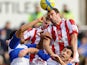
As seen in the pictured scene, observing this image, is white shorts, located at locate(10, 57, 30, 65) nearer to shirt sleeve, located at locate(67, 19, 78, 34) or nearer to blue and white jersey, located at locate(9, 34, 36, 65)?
blue and white jersey, located at locate(9, 34, 36, 65)

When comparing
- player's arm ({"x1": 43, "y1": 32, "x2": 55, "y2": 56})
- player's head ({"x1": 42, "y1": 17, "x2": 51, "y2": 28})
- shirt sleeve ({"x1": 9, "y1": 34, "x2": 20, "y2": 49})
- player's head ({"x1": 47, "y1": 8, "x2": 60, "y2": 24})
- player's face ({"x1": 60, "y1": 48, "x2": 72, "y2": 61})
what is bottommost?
player's face ({"x1": 60, "y1": 48, "x2": 72, "y2": 61})

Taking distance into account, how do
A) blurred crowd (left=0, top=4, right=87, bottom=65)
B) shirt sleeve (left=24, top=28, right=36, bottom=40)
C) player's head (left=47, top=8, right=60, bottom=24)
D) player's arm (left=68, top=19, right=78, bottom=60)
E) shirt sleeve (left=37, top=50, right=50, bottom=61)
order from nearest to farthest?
player's head (left=47, top=8, right=60, bottom=24) < player's arm (left=68, top=19, right=78, bottom=60) < shirt sleeve (left=37, top=50, right=50, bottom=61) < shirt sleeve (left=24, top=28, right=36, bottom=40) < blurred crowd (left=0, top=4, right=87, bottom=65)

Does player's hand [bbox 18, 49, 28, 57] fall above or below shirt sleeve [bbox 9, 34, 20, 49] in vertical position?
below

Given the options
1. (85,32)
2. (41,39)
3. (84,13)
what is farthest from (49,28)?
(84,13)

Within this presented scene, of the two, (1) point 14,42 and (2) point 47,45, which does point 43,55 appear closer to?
(2) point 47,45

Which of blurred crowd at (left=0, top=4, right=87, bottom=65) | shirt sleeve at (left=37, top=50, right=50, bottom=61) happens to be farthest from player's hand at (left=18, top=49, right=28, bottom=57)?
blurred crowd at (left=0, top=4, right=87, bottom=65)

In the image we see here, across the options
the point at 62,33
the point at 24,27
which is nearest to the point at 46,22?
the point at 62,33

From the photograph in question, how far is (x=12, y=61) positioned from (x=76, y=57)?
118cm

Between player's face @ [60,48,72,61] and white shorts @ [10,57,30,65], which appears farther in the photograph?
white shorts @ [10,57,30,65]

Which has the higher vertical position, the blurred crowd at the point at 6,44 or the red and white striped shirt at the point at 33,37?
the red and white striped shirt at the point at 33,37

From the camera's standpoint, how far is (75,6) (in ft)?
70.0

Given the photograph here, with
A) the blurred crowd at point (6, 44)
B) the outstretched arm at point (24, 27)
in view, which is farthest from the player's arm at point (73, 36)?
the blurred crowd at point (6, 44)

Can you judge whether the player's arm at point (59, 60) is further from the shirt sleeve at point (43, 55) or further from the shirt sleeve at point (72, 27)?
the shirt sleeve at point (72, 27)

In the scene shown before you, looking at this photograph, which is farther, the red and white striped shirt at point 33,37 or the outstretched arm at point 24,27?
the red and white striped shirt at point 33,37
